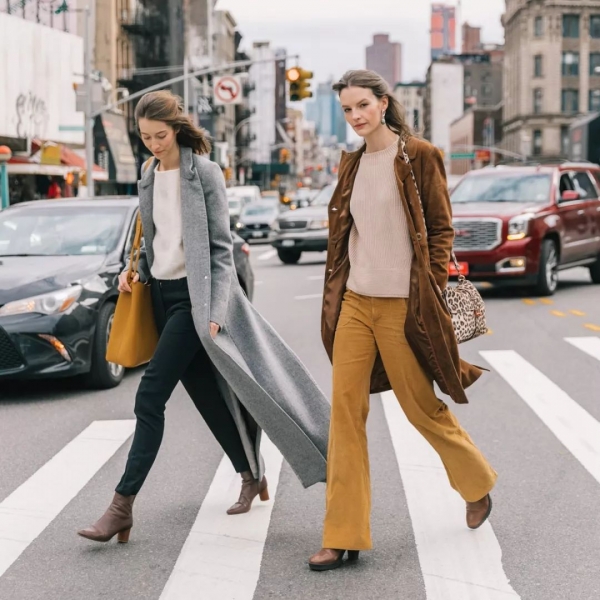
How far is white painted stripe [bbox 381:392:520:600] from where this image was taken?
4.11 metres

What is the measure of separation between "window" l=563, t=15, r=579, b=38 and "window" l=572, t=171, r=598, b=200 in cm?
10392

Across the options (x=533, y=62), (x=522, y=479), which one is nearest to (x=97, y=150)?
(x=522, y=479)

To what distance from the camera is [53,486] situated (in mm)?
5793

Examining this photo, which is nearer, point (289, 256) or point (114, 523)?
point (114, 523)

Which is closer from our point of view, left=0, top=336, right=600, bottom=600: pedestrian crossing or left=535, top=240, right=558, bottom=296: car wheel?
left=0, top=336, right=600, bottom=600: pedestrian crossing

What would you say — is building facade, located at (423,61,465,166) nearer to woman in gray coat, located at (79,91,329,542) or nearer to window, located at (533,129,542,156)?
window, located at (533,129,542,156)

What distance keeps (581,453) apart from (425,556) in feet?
7.18

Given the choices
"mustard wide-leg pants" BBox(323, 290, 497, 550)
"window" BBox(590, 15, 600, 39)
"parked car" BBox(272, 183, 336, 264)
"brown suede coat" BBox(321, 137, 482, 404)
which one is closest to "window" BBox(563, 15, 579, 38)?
"window" BBox(590, 15, 600, 39)

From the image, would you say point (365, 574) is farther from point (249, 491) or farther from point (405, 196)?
point (405, 196)

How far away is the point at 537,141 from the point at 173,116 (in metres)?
115

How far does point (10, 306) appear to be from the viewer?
818cm

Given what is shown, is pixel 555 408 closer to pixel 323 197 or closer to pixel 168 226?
pixel 168 226

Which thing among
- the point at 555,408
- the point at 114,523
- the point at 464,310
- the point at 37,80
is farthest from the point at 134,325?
the point at 37,80

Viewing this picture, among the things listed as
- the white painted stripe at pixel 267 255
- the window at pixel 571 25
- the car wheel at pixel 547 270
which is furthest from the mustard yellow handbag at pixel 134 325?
the window at pixel 571 25
